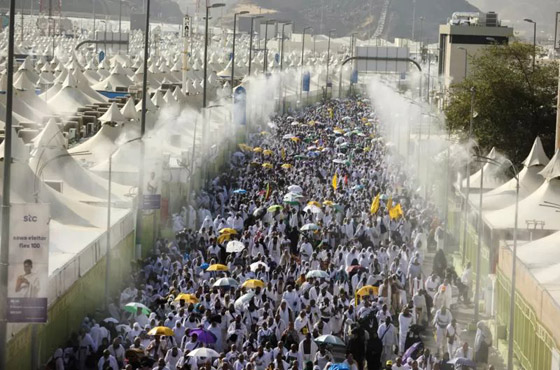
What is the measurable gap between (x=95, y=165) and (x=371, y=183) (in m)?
13.9

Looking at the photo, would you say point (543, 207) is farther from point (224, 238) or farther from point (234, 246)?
point (224, 238)

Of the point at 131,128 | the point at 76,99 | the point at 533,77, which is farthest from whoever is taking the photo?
the point at 76,99

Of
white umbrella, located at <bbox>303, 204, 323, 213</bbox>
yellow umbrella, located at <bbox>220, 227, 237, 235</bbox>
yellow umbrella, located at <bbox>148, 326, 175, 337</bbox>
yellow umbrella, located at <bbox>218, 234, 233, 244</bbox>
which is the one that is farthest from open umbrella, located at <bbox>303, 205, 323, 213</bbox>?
yellow umbrella, located at <bbox>148, 326, 175, 337</bbox>

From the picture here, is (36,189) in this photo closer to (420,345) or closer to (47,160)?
(47,160)

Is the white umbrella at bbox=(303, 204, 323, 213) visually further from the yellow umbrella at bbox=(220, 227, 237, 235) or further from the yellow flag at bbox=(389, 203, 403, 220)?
the yellow umbrella at bbox=(220, 227, 237, 235)

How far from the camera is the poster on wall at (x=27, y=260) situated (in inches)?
706

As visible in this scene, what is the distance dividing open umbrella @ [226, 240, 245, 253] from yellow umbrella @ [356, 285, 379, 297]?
15.9ft

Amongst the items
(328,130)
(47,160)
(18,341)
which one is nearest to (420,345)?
(18,341)

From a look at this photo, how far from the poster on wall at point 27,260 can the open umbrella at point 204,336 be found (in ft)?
13.7

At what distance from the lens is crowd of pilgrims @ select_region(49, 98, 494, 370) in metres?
21.4

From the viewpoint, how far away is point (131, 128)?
1618 inches

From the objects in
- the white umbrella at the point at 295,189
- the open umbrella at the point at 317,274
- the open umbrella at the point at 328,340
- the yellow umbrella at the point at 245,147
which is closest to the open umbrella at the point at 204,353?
the open umbrella at the point at 328,340

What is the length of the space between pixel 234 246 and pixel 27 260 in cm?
1271

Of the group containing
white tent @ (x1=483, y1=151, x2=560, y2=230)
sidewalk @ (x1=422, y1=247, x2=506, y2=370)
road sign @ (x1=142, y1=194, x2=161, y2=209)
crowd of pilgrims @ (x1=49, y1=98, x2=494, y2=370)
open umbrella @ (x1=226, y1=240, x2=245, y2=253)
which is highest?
white tent @ (x1=483, y1=151, x2=560, y2=230)
